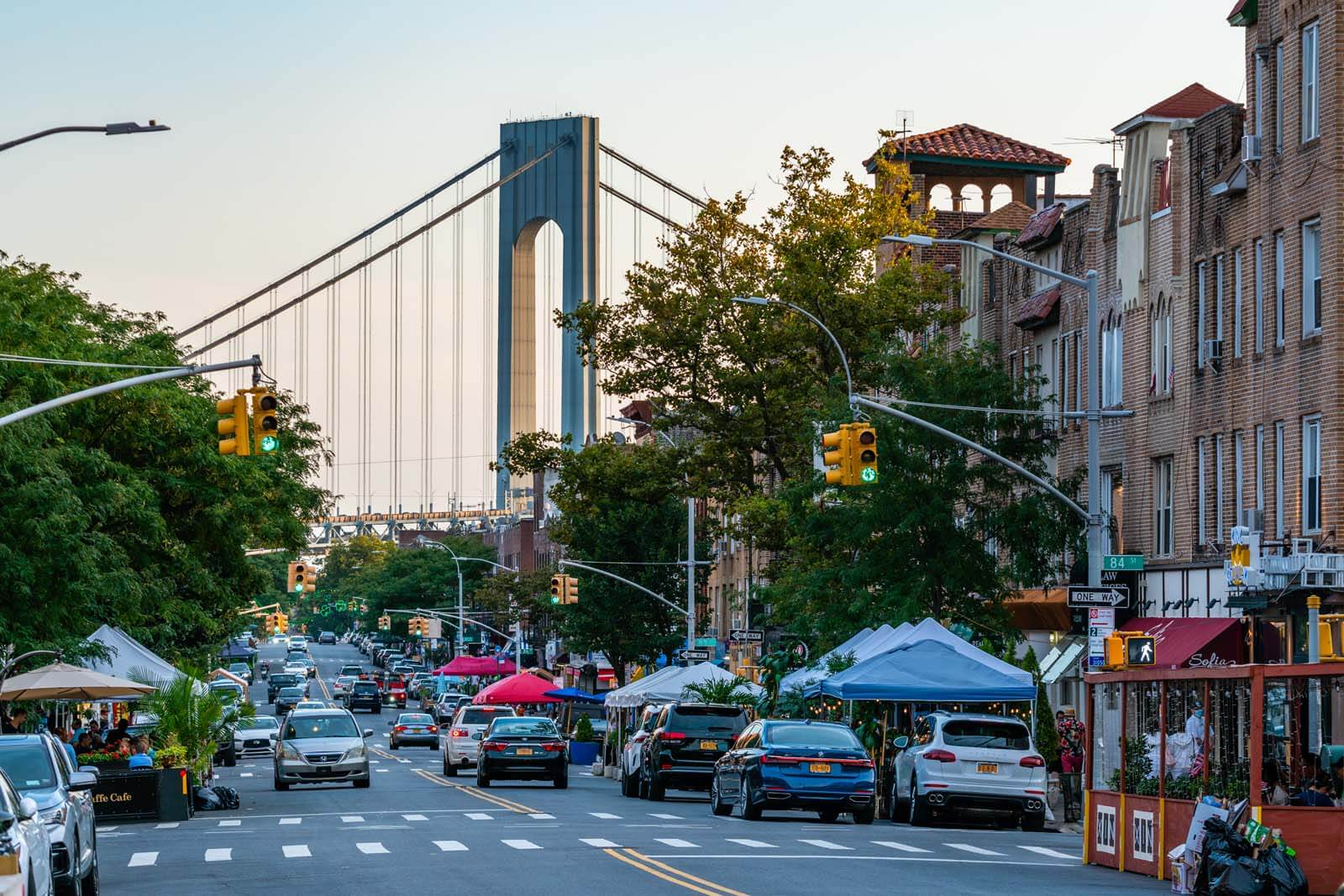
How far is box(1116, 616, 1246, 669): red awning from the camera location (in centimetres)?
3881

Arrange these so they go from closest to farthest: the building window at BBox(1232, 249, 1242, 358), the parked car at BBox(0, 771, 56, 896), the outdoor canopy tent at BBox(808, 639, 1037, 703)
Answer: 1. the parked car at BBox(0, 771, 56, 896)
2. the outdoor canopy tent at BBox(808, 639, 1037, 703)
3. the building window at BBox(1232, 249, 1242, 358)

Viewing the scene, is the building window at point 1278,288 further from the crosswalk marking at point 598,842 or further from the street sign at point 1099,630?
the crosswalk marking at point 598,842

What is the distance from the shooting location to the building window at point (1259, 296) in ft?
128

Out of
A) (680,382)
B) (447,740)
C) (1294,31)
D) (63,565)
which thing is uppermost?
(1294,31)

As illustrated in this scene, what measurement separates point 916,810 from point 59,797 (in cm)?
1603

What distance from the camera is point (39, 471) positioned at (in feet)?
132

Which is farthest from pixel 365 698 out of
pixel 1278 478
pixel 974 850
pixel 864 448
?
pixel 974 850

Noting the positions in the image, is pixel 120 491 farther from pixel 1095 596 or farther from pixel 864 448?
pixel 1095 596

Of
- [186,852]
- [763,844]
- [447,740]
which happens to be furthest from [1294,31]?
[447,740]

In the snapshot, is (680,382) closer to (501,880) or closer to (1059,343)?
(1059,343)

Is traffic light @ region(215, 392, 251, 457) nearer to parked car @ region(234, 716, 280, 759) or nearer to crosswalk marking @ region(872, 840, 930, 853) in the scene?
crosswalk marking @ region(872, 840, 930, 853)

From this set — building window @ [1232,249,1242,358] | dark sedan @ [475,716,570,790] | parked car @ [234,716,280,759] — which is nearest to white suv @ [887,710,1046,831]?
building window @ [1232,249,1242,358]

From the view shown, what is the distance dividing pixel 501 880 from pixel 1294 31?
928 inches

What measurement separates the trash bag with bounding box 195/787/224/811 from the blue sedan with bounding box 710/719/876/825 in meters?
11.5
